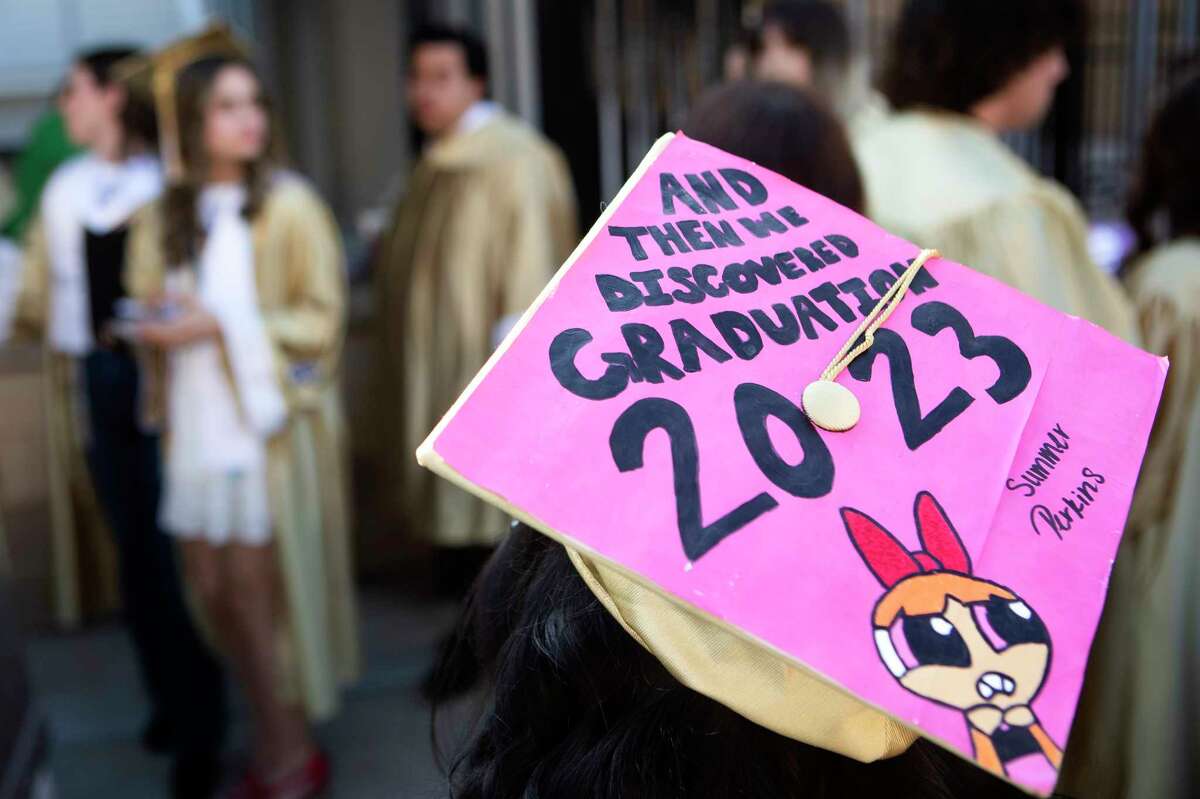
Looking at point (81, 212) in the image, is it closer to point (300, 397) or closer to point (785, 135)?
point (300, 397)

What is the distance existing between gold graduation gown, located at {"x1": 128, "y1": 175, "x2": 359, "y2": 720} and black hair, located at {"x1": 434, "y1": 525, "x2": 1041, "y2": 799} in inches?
71.8

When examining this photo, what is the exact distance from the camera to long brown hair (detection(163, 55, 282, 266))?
2.56 metres

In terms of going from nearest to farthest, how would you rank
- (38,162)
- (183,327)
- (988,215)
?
1. (988,215)
2. (183,327)
3. (38,162)

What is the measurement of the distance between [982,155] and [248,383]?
1608mm

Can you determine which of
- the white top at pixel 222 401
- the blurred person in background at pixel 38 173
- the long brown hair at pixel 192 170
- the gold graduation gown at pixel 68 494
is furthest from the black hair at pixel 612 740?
the blurred person in background at pixel 38 173

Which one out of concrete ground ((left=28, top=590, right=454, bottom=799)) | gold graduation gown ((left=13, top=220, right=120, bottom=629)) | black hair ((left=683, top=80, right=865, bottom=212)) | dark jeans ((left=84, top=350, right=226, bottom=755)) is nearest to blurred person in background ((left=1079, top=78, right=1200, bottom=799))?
black hair ((left=683, top=80, right=865, bottom=212))

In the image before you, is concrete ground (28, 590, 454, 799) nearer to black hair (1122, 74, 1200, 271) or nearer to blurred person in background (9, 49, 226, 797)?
blurred person in background (9, 49, 226, 797)

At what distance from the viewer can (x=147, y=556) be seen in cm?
285

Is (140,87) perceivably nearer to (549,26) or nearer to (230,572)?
(230,572)

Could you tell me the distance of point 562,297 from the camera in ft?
2.66

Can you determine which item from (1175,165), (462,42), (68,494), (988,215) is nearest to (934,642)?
(988,215)

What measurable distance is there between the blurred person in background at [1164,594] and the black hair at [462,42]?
237 centimetres

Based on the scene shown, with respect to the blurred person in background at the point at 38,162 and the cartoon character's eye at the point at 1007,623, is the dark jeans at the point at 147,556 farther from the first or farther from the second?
the cartoon character's eye at the point at 1007,623

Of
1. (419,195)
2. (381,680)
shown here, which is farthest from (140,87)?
(381,680)
